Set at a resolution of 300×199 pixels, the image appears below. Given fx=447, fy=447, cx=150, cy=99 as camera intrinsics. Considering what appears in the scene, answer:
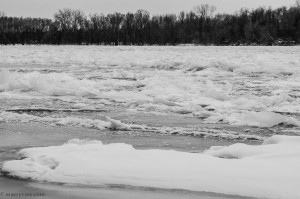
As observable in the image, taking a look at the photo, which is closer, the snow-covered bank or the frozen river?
the frozen river

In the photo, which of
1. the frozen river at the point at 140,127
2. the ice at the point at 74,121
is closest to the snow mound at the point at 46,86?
the frozen river at the point at 140,127

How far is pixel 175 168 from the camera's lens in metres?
2.84

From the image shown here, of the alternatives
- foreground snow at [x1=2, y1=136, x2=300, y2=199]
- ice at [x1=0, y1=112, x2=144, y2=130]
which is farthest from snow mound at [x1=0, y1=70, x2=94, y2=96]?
foreground snow at [x1=2, y1=136, x2=300, y2=199]

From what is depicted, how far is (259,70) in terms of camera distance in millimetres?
12414

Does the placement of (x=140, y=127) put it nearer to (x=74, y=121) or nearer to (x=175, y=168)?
(x=74, y=121)

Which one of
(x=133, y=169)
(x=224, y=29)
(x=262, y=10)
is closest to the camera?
(x=133, y=169)

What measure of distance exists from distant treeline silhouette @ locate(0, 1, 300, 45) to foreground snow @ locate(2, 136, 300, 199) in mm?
51082

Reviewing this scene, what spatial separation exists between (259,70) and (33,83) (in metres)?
6.81

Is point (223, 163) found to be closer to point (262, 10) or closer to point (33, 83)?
point (33, 83)

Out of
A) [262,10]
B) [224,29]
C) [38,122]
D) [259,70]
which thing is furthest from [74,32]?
[38,122]

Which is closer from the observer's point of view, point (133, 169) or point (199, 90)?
point (133, 169)

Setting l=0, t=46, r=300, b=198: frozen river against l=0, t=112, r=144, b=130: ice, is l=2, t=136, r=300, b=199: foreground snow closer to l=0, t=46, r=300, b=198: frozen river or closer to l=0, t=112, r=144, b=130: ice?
l=0, t=46, r=300, b=198: frozen river

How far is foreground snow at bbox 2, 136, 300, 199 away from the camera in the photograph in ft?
8.58

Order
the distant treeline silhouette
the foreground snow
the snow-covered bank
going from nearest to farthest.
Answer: the foreground snow
the snow-covered bank
the distant treeline silhouette
